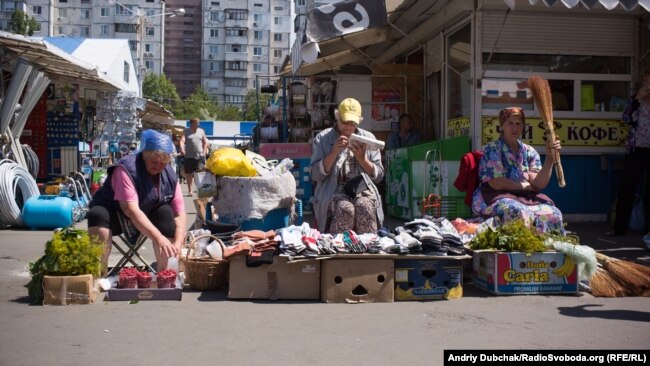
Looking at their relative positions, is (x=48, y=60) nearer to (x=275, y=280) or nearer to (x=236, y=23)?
(x=275, y=280)

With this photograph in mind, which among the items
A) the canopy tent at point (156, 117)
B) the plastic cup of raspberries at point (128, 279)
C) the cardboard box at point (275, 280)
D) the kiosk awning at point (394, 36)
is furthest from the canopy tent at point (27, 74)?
the canopy tent at point (156, 117)

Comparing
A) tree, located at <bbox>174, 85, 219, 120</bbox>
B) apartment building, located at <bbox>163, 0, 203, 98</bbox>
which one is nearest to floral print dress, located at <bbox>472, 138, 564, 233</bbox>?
tree, located at <bbox>174, 85, 219, 120</bbox>

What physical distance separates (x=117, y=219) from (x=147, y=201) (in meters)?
0.33

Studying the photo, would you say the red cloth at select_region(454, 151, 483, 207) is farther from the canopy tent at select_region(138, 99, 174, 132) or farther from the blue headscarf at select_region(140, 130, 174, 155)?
the canopy tent at select_region(138, 99, 174, 132)

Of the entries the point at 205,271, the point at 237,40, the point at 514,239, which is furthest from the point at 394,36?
the point at 237,40

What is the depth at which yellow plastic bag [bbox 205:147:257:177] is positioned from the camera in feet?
24.3

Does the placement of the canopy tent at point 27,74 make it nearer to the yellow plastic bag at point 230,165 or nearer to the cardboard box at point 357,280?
the yellow plastic bag at point 230,165

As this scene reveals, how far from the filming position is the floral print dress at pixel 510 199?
22.0ft

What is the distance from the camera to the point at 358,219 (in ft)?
21.8

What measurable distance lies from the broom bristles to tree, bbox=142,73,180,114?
257ft

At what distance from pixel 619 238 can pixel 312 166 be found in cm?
457

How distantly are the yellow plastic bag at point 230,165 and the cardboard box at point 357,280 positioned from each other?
2054 millimetres

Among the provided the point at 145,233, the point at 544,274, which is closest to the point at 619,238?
the point at 544,274

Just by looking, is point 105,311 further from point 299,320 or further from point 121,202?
point 299,320
